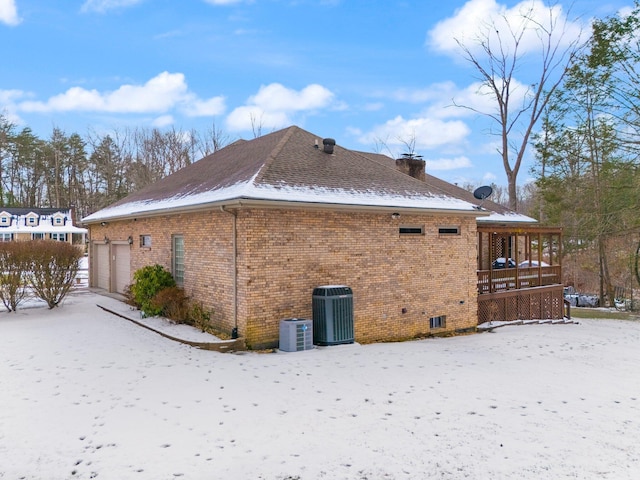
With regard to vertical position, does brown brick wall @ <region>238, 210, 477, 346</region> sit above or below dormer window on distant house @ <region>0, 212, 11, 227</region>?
below

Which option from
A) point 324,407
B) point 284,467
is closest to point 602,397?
point 324,407

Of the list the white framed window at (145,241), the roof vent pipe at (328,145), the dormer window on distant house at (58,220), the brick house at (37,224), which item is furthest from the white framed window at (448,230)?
the dormer window on distant house at (58,220)

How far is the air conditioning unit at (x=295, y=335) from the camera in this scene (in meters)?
8.78

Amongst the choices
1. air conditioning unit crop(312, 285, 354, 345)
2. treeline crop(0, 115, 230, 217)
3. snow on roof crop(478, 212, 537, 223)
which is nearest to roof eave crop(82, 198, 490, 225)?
air conditioning unit crop(312, 285, 354, 345)

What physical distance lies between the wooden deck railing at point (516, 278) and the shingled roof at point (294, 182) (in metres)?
3.36

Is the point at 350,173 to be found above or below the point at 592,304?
above

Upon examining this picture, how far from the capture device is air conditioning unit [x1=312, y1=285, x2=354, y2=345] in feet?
30.2

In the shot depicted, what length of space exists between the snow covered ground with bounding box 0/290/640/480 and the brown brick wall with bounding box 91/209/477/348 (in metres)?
1.17

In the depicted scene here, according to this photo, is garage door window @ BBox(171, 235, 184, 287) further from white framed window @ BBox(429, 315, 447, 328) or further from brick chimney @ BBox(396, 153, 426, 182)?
brick chimney @ BBox(396, 153, 426, 182)

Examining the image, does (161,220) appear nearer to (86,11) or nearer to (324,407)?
(324,407)

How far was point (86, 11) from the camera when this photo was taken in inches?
646

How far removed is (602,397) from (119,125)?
45.7 m

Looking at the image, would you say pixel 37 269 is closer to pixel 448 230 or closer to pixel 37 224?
pixel 448 230

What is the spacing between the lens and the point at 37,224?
137 feet
